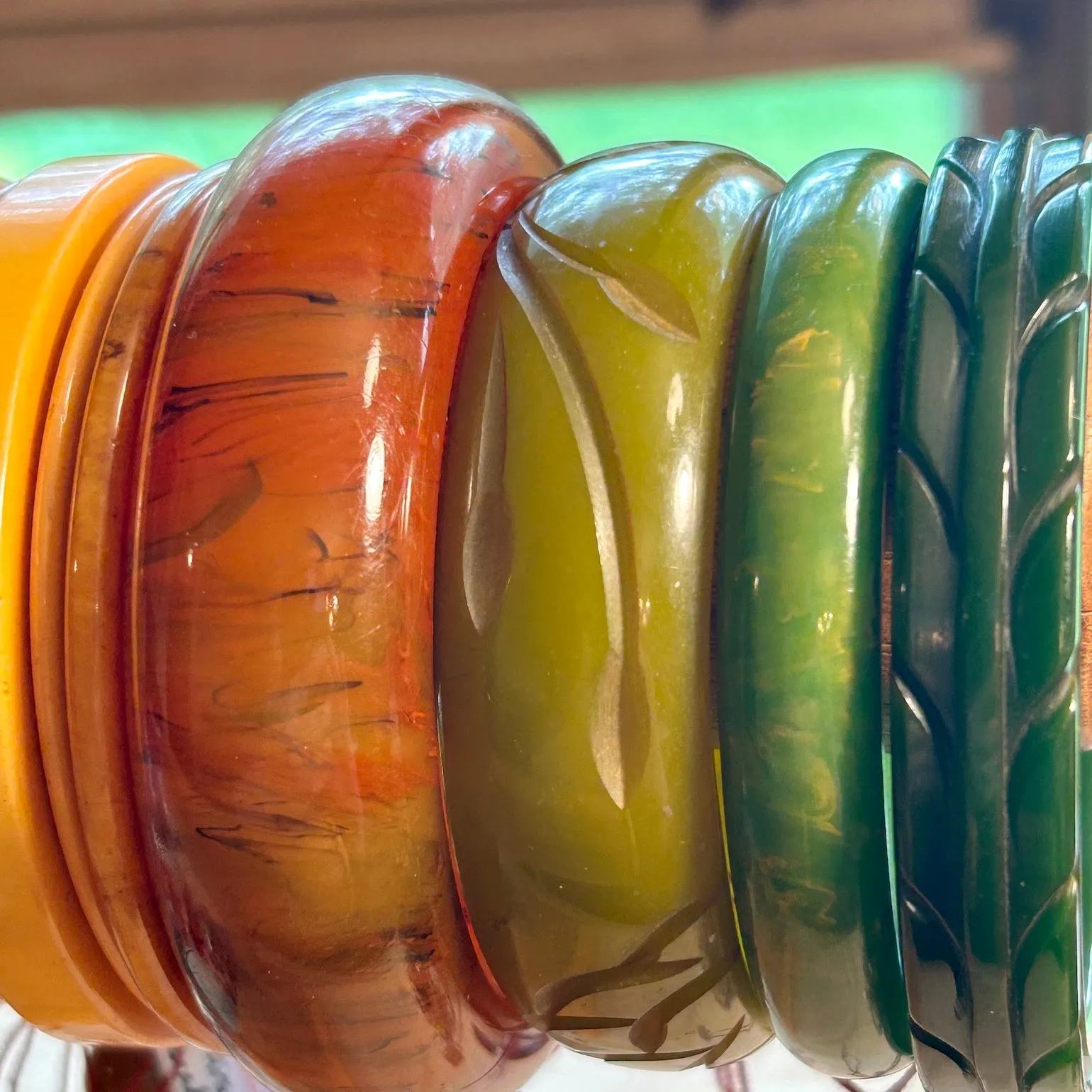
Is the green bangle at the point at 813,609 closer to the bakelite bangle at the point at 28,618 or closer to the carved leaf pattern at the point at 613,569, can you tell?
the carved leaf pattern at the point at 613,569

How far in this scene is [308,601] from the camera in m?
0.32

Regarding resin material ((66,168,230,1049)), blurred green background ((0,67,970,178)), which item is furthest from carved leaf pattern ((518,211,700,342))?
blurred green background ((0,67,970,178))

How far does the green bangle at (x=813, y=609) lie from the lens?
0.31m

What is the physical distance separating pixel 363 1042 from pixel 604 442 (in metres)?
0.21

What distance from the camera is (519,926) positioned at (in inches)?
13.7

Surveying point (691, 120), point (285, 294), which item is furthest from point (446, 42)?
point (285, 294)

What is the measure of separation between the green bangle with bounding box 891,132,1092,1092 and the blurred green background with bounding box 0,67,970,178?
2.79 ft

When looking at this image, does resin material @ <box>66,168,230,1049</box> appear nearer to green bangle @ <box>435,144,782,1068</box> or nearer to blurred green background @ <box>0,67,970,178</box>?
green bangle @ <box>435,144,782,1068</box>

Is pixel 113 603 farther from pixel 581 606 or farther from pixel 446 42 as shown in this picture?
pixel 446 42

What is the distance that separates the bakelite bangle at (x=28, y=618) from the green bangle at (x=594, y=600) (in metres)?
0.14

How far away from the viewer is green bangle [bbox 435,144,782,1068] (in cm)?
32

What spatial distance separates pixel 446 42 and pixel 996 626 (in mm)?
968

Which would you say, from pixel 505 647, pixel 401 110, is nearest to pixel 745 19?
pixel 401 110

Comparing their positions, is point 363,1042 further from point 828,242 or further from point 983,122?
point 983,122
